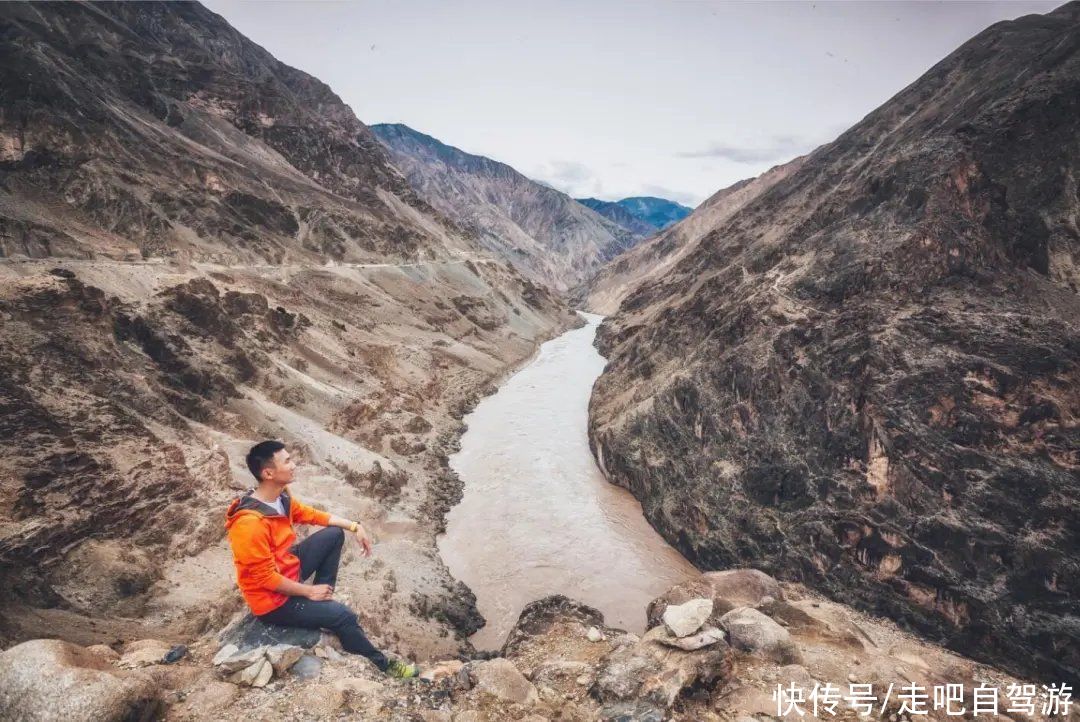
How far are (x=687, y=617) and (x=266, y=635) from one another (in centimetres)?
659

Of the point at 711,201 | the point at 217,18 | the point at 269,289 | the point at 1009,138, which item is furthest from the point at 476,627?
the point at 217,18

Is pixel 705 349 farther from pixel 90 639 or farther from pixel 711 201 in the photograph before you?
pixel 711 201

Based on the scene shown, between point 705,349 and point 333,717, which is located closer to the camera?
point 333,717

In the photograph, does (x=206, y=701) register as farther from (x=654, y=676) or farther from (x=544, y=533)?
(x=544, y=533)

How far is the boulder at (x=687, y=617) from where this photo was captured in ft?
27.5

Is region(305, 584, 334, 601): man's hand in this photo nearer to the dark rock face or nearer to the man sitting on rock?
the man sitting on rock

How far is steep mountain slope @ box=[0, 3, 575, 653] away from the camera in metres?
12.1

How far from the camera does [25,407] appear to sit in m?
13.1

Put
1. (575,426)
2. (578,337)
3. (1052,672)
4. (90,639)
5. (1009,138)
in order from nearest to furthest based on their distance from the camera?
(90,639) → (1052,672) → (1009,138) → (575,426) → (578,337)

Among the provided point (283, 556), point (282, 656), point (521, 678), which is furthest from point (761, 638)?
point (283, 556)

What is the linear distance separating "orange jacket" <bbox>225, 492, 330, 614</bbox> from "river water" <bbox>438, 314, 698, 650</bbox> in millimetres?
11202

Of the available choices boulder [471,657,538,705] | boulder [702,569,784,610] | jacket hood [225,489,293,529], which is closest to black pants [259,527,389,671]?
jacket hood [225,489,293,529]

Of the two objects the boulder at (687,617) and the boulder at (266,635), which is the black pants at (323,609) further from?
the boulder at (687,617)

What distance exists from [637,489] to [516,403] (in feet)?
52.7
